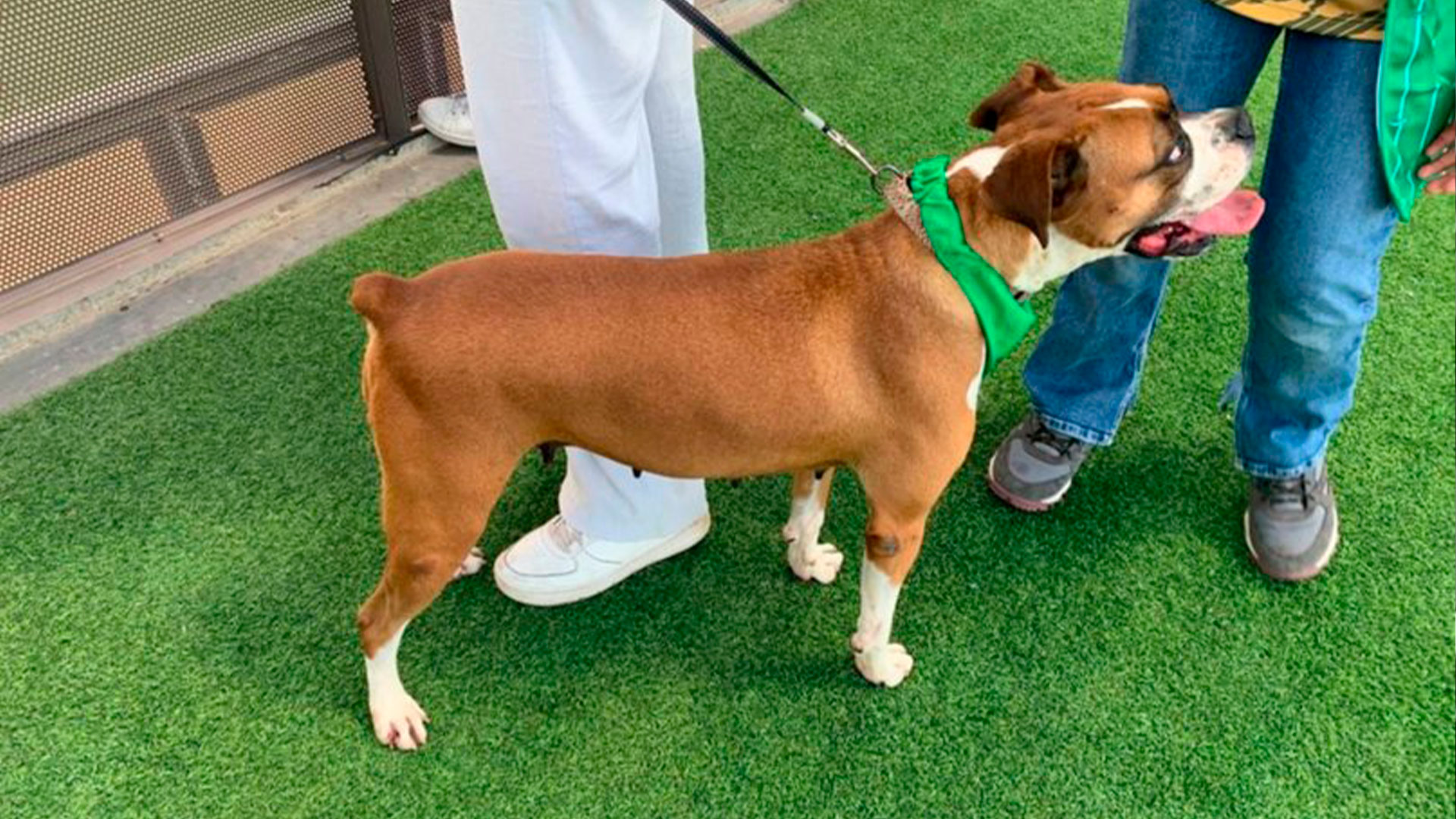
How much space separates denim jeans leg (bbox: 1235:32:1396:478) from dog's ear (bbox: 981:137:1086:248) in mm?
697

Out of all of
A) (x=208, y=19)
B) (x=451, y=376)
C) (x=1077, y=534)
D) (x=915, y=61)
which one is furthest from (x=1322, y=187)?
(x=208, y=19)

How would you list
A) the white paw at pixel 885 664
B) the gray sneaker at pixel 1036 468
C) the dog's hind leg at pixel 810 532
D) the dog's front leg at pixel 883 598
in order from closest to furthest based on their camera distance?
the dog's front leg at pixel 883 598 < the white paw at pixel 885 664 < the dog's hind leg at pixel 810 532 < the gray sneaker at pixel 1036 468

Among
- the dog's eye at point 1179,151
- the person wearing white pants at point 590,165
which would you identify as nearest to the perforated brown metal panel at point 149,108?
the person wearing white pants at point 590,165

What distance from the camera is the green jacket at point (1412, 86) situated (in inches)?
88.8

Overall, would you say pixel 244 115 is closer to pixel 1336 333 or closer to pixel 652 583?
pixel 652 583

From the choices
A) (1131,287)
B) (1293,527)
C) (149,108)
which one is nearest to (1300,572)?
(1293,527)

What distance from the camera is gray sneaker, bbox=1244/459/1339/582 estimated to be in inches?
125

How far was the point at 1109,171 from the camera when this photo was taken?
2.25m

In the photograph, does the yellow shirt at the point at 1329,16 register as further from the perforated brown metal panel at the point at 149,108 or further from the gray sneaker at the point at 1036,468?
the perforated brown metal panel at the point at 149,108

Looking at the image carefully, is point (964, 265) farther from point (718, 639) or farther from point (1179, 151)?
point (718, 639)

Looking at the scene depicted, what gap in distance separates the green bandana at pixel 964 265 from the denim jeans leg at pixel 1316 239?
775 millimetres

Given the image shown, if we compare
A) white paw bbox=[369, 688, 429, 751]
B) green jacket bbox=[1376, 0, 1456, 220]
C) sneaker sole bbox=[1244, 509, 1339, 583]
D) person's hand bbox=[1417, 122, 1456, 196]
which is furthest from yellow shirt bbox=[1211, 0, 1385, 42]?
white paw bbox=[369, 688, 429, 751]

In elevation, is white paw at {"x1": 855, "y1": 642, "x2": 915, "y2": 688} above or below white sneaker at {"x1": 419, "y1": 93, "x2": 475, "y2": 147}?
below

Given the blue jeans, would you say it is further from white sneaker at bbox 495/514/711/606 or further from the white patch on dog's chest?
white sneaker at bbox 495/514/711/606
